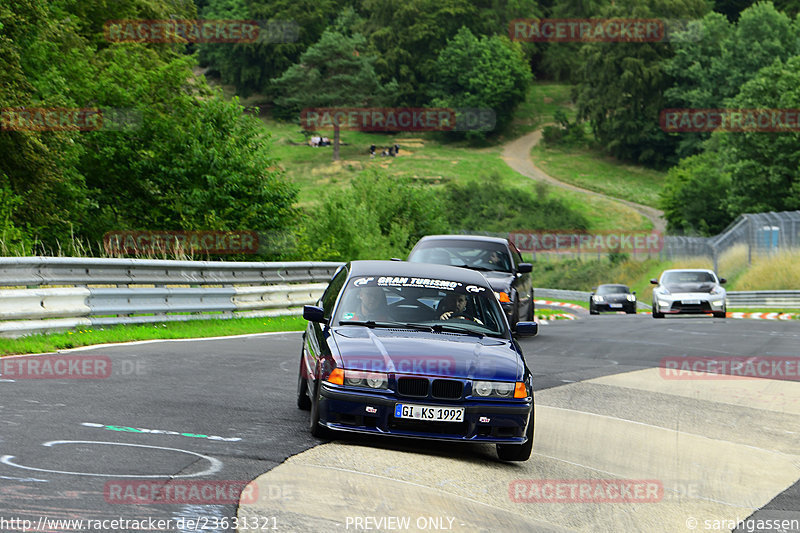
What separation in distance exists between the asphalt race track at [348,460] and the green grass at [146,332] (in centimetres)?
54

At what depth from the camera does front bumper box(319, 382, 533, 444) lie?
7.68 meters

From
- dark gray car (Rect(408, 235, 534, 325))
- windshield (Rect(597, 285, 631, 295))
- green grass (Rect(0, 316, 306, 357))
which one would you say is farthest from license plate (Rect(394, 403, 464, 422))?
windshield (Rect(597, 285, 631, 295))

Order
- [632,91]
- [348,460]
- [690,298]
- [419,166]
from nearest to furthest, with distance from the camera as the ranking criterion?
1. [348,460]
2. [690,298]
3. [419,166]
4. [632,91]

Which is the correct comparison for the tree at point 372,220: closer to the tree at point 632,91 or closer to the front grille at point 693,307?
the front grille at point 693,307

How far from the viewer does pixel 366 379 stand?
25.4ft

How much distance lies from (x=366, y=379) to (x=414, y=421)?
1.52 feet

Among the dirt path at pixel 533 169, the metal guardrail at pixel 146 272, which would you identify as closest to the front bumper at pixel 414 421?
the metal guardrail at pixel 146 272

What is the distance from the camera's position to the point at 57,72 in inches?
1171

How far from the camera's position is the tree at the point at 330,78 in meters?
128

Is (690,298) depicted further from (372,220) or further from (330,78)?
(330,78)

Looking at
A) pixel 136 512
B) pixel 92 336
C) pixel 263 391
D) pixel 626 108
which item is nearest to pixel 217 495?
pixel 136 512

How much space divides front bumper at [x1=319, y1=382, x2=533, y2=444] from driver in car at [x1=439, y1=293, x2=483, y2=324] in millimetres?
1385

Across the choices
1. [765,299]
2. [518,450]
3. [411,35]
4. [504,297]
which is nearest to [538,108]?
[411,35]

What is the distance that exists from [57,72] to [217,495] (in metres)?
26.1
